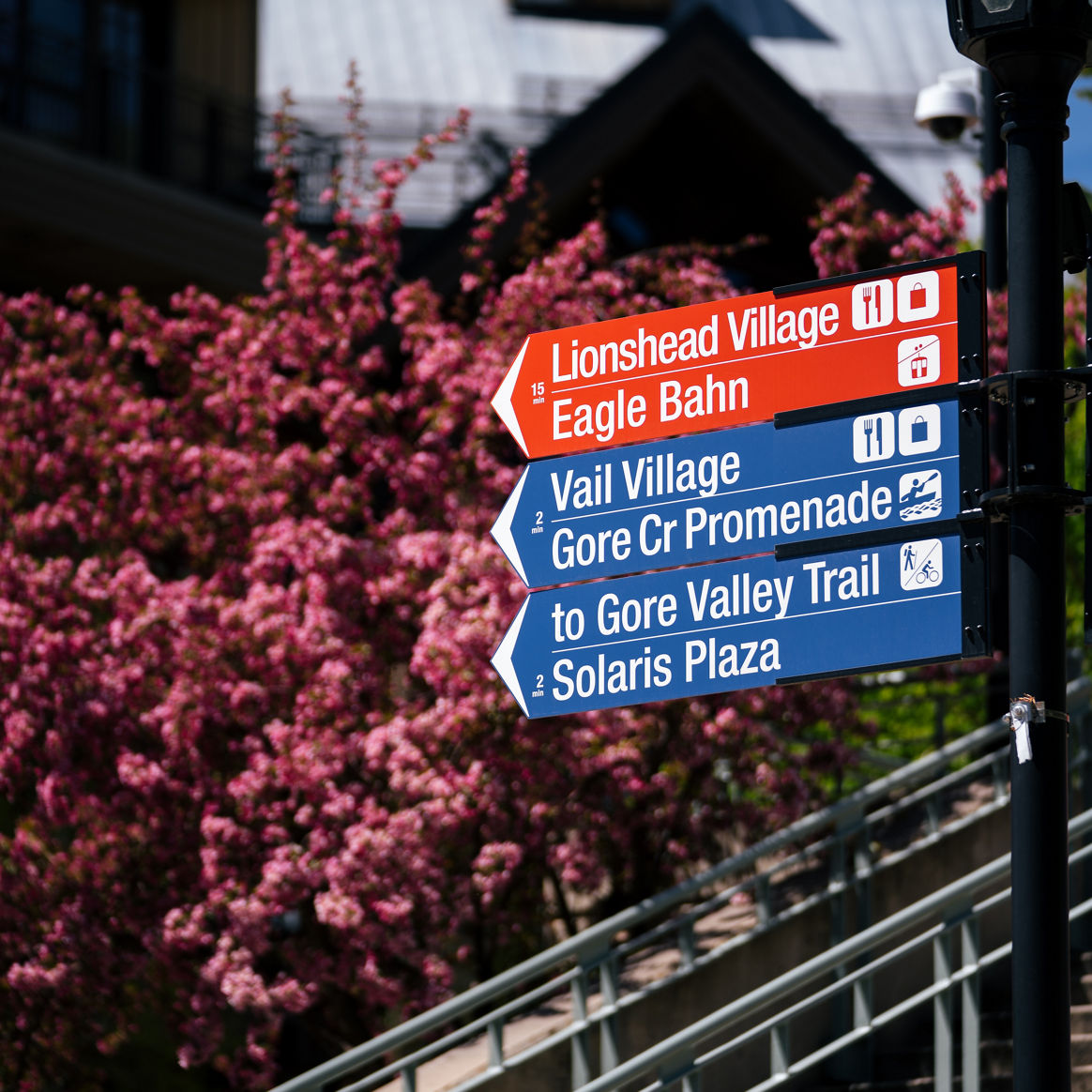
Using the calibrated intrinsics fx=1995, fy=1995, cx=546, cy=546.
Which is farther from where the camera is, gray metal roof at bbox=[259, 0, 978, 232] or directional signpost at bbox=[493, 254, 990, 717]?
gray metal roof at bbox=[259, 0, 978, 232]

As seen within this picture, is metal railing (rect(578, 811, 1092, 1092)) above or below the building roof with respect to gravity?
below

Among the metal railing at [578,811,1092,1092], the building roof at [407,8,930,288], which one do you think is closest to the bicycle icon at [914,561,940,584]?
the metal railing at [578,811,1092,1092]

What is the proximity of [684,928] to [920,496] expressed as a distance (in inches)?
207

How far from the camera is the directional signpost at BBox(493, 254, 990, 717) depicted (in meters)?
4.89

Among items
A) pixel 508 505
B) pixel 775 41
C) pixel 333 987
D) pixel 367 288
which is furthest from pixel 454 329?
pixel 775 41

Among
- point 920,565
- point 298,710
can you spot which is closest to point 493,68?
point 298,710

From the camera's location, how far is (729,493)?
207 inches

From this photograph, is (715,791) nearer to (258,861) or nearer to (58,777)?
(258,861)

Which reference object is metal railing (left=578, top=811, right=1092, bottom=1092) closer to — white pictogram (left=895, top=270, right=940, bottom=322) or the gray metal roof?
white pictogram (left=895, top=270, right=940, bottom=322)

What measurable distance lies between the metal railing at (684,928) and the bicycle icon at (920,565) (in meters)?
4.59

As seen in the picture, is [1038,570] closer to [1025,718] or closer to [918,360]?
[1025,718]

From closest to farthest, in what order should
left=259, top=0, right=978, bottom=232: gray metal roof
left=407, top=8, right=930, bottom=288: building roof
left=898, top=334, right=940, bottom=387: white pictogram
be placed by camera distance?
left=898, top=334, right=940, bottom=387: white pictogram, left=407, top=8, right=930, bottom=288: building roof, left=259, top=0, right=978, bottom=232: gray metal roof

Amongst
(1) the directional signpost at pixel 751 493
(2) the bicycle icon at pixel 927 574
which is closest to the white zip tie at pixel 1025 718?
(1) the directional signpost at pixel 751 493

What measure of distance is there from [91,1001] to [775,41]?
2020cm
